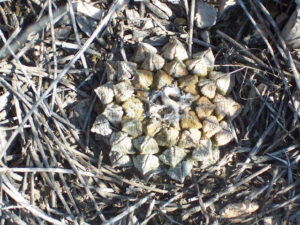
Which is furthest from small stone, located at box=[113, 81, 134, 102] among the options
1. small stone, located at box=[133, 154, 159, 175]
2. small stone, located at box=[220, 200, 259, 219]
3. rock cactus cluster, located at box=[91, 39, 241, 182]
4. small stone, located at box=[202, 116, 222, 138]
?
small stone, located at box=[220, 200, 259, 219]

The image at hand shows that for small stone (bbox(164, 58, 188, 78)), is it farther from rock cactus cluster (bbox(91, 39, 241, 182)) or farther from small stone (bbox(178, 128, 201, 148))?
small stone (bbox(178, 128, 201, 148))

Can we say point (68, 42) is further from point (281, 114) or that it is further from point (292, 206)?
point (292, 206)

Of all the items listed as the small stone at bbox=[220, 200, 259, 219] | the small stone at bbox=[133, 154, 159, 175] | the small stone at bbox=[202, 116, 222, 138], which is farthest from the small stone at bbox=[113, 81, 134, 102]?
the small stone at bbox=[220, 200, 259, 219]

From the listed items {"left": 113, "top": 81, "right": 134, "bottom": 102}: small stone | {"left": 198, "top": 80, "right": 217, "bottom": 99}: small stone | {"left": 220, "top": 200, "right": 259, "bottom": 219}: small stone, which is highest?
{"left": 113, "top": 81, "right": 134, "bottom": 102}: small stone

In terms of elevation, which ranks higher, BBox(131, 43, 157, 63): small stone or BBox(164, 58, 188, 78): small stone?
BBox(131, 43, 157, 63): small stone

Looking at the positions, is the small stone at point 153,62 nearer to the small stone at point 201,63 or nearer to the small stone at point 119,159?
the small stone at point 201,63

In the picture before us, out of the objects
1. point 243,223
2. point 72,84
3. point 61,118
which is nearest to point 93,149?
point 61,118

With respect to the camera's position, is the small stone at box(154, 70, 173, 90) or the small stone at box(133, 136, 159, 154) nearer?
the small stone at box(133, 136, 159, 154)

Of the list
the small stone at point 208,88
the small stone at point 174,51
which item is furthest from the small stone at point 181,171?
the small stone at point 174,51
